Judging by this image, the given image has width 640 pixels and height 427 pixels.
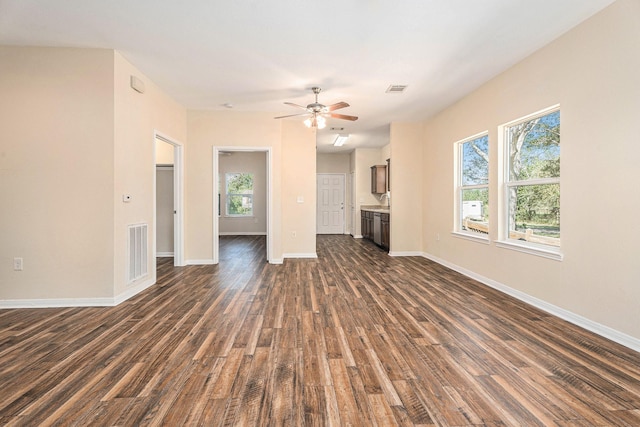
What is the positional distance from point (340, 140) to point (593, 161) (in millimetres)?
5693

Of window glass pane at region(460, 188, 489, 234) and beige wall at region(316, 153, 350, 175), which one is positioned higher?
beige wall at region(316, 153, 350, 175)

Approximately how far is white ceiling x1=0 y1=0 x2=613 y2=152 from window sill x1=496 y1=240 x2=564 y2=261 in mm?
2116

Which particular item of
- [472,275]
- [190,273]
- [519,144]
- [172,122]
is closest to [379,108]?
[519,144]

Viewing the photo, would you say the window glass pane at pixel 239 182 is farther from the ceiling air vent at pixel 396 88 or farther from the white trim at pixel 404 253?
the ceiling air vent at pixel 396 88

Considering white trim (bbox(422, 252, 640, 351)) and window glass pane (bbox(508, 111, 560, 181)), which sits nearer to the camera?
white trim (bbox(422, 252, 640, 351))

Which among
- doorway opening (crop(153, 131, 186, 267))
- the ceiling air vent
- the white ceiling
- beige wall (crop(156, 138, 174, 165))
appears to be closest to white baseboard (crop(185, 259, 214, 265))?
doorway opening (crop(153, 131, 186, 267))

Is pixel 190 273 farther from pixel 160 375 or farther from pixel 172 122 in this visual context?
pixel 160 375

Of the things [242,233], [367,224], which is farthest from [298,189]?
[242,233]

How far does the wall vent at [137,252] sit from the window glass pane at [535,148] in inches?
186

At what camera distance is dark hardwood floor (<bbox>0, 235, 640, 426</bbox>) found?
5.30 feet

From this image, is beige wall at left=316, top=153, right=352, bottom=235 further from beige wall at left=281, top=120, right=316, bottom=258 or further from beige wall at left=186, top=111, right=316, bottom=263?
beige wall at left=186, top=111, right=316, bottom=263

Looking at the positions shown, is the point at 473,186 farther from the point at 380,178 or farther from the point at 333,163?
the point at 333,163

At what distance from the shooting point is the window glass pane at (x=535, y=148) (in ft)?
10.6

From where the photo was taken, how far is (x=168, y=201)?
19.8 ft
